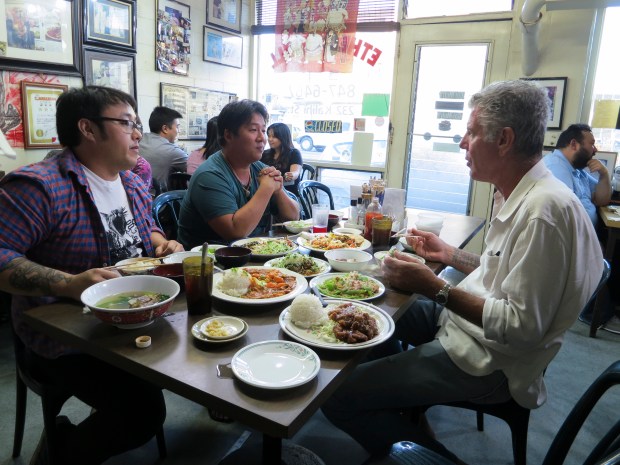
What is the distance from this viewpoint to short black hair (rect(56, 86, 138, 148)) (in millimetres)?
1452

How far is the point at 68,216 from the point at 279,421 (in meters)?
0.97

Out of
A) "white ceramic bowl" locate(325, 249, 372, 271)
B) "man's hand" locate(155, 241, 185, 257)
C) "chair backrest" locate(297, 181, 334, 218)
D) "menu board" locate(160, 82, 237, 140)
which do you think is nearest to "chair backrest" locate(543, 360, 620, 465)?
"white ceramic bowl" locate(325, 249, 372, 271)

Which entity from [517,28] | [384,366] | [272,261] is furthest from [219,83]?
[384,366]

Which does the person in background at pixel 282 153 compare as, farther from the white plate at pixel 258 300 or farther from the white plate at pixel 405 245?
the white plate at pixel 258 300

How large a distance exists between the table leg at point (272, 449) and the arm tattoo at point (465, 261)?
1058 mm

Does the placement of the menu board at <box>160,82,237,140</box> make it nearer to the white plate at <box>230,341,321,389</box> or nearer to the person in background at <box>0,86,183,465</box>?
the person in background at <box>0,86,183,465</box>

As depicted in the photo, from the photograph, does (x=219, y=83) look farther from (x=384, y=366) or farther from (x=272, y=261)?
(x=384, y=366)

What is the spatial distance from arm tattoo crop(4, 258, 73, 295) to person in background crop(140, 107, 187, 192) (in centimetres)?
254

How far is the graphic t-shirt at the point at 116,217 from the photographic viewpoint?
150 centimetres

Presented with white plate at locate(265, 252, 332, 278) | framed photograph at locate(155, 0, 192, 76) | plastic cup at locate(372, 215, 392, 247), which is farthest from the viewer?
framed photograph at locate(155, 0, 192, 76)

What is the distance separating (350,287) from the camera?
136 centimetres

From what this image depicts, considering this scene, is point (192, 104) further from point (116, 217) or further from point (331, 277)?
point (331, 277)

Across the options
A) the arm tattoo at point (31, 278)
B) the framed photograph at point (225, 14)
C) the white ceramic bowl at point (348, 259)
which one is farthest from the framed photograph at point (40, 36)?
the white ceramic bowl at point (348, 259)

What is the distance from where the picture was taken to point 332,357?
1000mm
